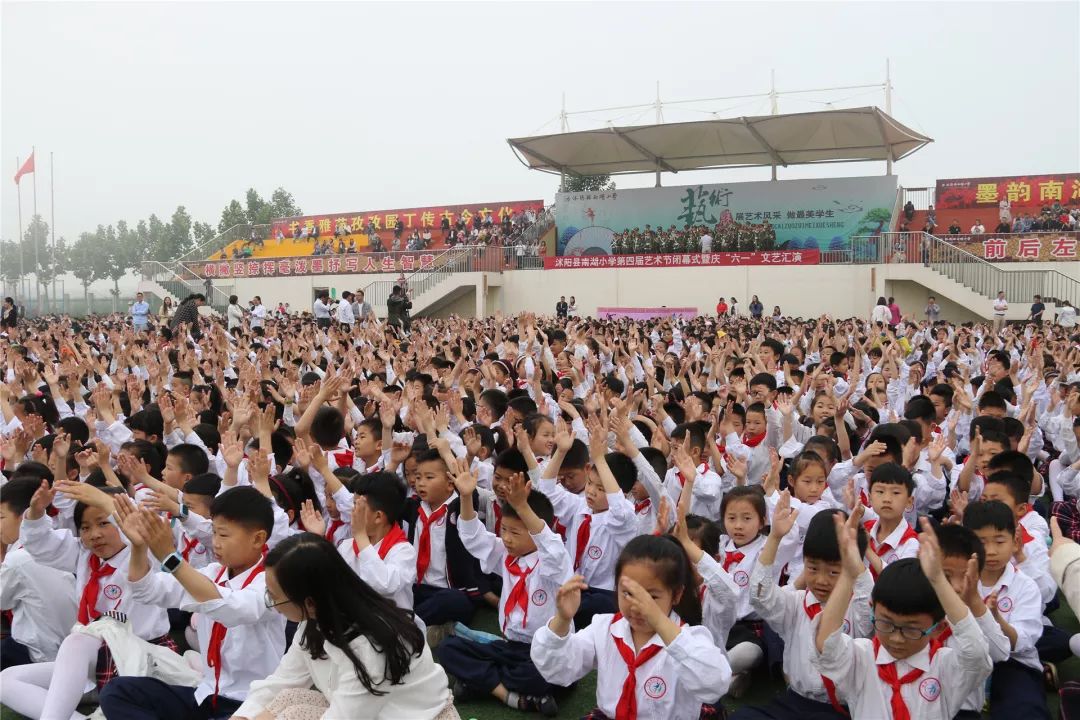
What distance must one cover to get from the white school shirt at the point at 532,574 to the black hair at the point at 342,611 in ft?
2.58

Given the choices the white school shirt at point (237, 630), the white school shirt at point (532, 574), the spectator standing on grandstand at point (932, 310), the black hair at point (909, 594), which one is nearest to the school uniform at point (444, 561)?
the white school shirt at point (532, 574)

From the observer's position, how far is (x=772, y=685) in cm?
324

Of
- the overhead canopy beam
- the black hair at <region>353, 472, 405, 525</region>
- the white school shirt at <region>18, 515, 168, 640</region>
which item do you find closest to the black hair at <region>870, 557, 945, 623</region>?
the black hair at <region>353, 472, 405, 525</region>

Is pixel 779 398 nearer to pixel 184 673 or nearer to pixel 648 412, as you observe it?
pixel 648 412

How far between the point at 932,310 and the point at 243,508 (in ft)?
52.4

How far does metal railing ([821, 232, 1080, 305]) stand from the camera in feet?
52.1

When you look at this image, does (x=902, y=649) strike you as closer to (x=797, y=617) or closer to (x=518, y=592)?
(x=797, y=617)

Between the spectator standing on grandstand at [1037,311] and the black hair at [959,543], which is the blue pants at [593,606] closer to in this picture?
the black hair at [959,543]

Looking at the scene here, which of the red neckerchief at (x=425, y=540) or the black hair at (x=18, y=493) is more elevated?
the black hair at (x=18, y=493)

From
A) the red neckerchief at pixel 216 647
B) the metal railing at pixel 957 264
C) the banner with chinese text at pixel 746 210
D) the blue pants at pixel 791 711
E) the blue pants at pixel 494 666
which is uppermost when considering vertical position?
the banner with chinese text at pixel 746 210

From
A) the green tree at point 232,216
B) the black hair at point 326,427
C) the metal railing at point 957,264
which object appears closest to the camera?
the black hair at point 326,427

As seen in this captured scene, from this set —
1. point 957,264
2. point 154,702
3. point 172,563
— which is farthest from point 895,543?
point 957,264

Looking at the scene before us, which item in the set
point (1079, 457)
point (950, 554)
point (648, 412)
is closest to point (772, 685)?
point (950, 554)

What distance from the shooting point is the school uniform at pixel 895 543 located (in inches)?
122
